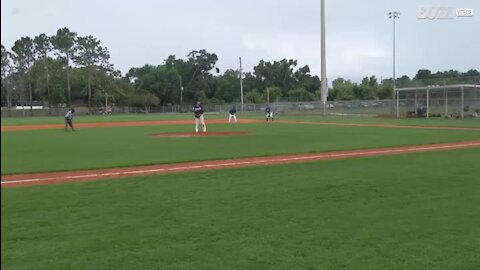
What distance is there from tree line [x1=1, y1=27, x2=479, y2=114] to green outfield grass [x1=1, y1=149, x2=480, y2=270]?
87819mm

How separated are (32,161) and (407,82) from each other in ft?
163

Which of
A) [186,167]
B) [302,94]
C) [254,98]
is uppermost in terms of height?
[302,94]

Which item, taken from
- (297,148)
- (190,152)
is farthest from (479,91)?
(190,152)

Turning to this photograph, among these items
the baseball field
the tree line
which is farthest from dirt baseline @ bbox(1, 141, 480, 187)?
the tree line

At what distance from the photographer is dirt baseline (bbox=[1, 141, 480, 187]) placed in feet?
38.9

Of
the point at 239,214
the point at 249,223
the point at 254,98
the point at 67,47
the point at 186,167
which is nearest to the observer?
the point at 249,223

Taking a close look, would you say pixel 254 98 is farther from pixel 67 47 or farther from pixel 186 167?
pixel 186 167

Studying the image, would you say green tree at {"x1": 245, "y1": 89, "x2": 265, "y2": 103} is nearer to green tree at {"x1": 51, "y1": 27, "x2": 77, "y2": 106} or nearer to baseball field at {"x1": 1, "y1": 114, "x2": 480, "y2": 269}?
green tree at {"x1": 51, "y1": 27, "x2": 77, "y2": 106}

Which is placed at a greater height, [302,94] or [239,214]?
[302,94]

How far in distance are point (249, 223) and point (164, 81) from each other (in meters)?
126

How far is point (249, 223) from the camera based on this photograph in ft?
23.8

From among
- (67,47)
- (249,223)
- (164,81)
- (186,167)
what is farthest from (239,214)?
(164,81)

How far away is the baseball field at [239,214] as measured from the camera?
18.3 ft

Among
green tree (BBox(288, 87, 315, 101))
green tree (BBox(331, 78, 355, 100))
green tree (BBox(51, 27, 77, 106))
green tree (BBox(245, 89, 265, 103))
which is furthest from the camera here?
green tree (BBox(288, 87, 315, 101))
